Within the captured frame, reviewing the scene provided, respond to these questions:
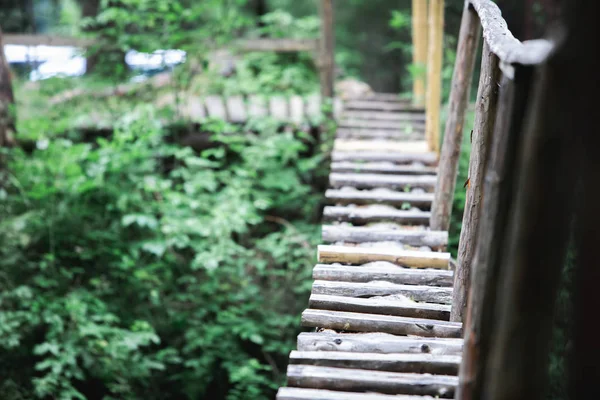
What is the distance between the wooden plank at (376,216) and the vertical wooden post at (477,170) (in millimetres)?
1370

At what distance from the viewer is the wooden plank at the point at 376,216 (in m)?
4.39

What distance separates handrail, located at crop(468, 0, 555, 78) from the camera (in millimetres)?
1706

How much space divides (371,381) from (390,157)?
335cm

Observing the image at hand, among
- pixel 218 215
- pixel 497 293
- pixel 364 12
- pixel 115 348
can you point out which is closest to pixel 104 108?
pixel 218 215

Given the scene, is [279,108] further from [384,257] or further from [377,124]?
[384,257]

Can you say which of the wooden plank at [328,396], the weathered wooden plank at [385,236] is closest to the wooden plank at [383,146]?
the weathered wooden plank at [385,236]

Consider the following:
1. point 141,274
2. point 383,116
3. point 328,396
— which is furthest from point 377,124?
point 328,396

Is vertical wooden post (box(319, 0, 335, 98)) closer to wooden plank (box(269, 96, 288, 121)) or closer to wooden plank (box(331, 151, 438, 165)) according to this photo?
wooden plank (box(269, 96, 288, 121))

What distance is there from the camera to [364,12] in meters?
11.6

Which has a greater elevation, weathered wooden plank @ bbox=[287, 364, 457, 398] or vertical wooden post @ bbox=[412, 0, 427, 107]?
vertical wooden post @ bbox=[412, 0, 427, 107]

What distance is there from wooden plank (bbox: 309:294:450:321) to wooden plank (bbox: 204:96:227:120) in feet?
13.0

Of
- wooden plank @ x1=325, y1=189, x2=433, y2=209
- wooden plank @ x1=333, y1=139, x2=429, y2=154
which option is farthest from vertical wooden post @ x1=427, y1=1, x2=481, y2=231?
wooden plank @ x1=333, y1=139, x2=429, y2=154

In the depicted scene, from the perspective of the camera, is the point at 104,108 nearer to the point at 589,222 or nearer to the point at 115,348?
the point at 115,348

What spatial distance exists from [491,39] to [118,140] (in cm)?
428
